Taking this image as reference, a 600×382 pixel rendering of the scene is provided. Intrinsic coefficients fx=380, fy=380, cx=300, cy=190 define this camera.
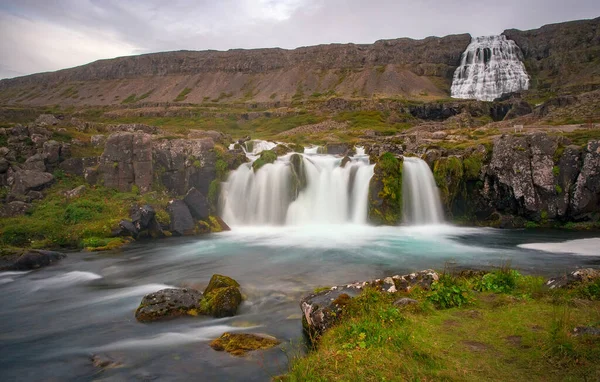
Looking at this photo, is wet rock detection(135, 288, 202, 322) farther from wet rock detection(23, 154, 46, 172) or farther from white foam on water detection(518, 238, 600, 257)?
wet rock detection(23, 154, 46, 172)

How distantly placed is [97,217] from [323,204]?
15861 millimetres

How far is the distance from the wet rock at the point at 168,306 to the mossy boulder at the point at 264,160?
19.2 m

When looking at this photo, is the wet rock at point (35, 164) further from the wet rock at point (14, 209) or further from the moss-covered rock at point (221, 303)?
the moss-covered rock at point (221, 303)

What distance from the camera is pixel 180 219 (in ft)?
86.1

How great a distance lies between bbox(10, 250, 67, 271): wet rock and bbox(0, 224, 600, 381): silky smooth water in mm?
564

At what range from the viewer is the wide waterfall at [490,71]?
101812 millimetres

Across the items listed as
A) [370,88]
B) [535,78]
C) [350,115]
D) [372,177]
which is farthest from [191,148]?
[535,78]

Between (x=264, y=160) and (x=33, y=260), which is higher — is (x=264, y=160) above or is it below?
above

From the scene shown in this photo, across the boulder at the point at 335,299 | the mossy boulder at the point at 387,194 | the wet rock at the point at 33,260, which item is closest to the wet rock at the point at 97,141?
the wet rock at the point at 33,260

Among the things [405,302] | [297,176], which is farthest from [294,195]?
[405,302]

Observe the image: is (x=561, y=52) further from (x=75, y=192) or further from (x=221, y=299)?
(x=221, y=299)

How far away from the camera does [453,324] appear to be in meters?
7.27

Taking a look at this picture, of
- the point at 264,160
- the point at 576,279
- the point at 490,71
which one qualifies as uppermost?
the point at 490,71

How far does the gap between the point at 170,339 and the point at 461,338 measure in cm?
713
